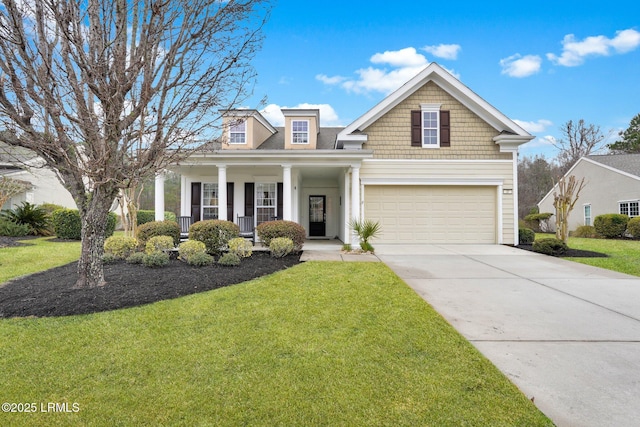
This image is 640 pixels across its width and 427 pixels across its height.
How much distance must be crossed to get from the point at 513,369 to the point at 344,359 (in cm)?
153

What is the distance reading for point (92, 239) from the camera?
5.18 meters

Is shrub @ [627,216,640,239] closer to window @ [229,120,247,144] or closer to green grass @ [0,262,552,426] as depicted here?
green grass @ [0,262,552,426]

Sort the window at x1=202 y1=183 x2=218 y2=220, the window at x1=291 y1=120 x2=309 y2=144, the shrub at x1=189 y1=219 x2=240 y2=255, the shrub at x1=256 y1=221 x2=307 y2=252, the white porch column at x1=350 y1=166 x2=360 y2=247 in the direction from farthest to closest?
the window at x1=202 y1=183 x2=218 y2=220, the window at x1=291 y1=120 x2=309 y2=144, the white porch column at x1=350 y1=166 x2=360 y2=247, the shrub at x1=256 y1=221 x2=307 y2=252, the shrub at x1=189 y1=219 x2=240 y2=255

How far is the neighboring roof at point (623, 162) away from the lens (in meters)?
18.5

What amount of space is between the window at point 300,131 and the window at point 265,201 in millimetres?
2080

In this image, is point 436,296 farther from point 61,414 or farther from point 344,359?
point 61,414

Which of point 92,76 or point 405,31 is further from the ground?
point 405,31

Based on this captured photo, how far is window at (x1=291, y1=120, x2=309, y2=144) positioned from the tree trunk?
7875 mm

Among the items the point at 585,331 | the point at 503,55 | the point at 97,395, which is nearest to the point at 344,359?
the point at 97,395

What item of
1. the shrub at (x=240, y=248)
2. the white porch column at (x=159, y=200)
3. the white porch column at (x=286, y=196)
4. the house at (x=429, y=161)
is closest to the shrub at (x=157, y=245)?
the shrub at (x=240, y=248)

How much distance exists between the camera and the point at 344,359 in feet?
9.70

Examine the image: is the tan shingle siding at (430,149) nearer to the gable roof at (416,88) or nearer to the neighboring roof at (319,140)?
the gable roof at (416,88)

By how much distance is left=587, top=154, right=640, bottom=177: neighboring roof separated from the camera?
1848cm

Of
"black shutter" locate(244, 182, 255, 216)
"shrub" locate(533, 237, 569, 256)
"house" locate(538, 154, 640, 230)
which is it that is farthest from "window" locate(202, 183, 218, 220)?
"house" locate(538, 154, 640, 230)
